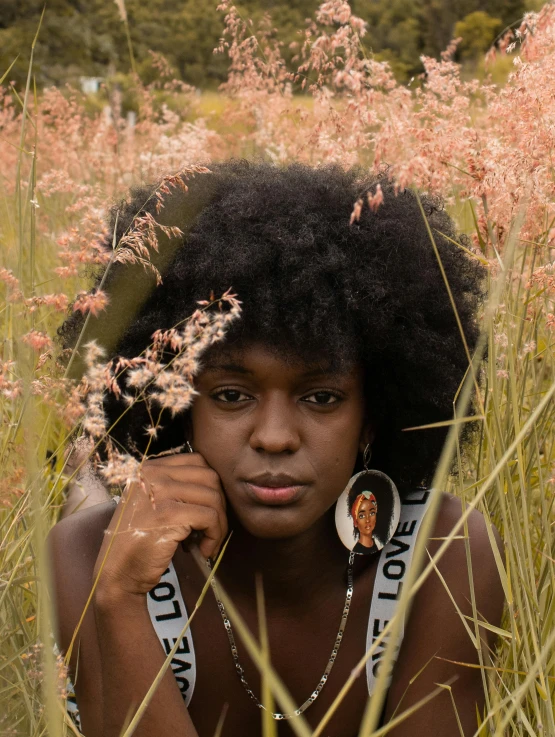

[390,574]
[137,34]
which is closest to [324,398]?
[390,574]

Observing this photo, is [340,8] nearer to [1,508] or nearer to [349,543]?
[349,543]

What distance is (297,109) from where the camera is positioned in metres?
3.52

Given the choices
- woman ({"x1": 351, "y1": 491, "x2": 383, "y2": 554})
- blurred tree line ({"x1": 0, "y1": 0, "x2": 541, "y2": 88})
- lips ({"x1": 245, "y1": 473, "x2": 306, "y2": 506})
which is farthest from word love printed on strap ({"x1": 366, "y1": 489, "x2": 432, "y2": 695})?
blurred tree line ({"x1": 0, "y1": 0, "x2": 541, "y2": 88})

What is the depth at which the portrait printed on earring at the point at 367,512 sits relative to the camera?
207 centimetres

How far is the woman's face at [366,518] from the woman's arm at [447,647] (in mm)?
155

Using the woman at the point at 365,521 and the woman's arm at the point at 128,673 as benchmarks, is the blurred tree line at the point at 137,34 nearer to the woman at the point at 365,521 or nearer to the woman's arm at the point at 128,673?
the woman at the point at 365,521

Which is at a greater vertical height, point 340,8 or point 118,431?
point 340,8

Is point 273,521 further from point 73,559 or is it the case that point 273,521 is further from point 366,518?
point 73,559

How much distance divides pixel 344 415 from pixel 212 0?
1645cm

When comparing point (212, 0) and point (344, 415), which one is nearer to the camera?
point (344, 415)

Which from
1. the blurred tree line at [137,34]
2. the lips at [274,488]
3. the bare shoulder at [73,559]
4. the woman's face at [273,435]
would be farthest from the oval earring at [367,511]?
the blurred tree line at [137,34]

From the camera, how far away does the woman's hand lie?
5.99 feet

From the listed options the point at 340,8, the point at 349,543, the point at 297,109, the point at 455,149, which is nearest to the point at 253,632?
the point at 349,543

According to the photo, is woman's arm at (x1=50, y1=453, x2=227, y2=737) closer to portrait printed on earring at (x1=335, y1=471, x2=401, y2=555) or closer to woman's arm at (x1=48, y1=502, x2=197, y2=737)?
woman's arm at (x1=48, y1=502, x2=197, y2=737)
